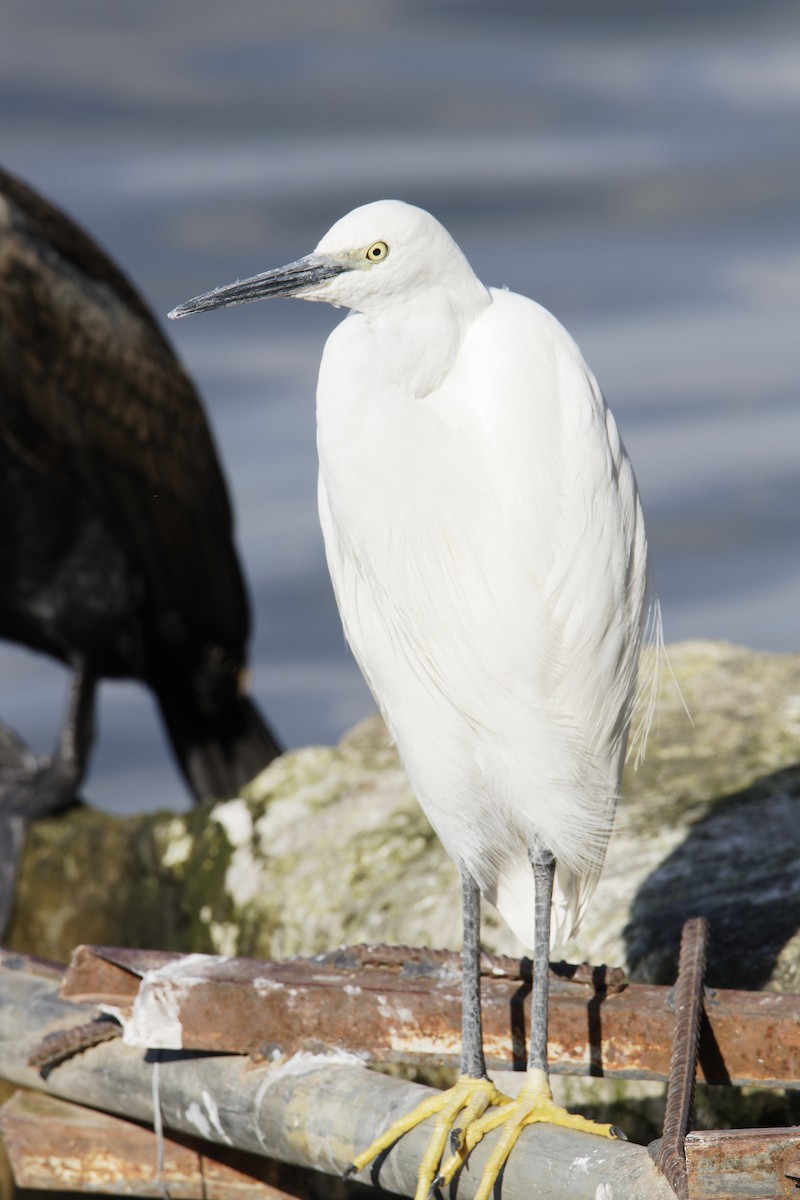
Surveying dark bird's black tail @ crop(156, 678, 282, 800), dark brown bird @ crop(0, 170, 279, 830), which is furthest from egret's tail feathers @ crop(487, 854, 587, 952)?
dark bird's black tail @ crop(156, 678, 282, 800)

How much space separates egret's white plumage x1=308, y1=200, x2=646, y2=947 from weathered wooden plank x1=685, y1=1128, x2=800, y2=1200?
0.82m

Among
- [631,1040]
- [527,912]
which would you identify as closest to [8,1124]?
[527,912]

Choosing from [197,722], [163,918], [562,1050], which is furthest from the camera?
[197,722]

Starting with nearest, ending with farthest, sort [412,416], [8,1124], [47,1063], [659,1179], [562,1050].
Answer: [659,1179] → [412,416] → [562,1050] → [47,1063] → [8,1124]

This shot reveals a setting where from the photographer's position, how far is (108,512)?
5.37 m

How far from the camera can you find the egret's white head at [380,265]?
2.33 meters

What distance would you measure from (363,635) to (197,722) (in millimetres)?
3066

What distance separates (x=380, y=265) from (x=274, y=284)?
18 centimetres

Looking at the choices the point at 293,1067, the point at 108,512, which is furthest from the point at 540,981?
the point at 108,512

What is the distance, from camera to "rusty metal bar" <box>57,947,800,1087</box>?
2.37 meters

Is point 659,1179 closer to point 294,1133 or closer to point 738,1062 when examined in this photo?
point 738,1062

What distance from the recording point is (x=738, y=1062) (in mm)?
2377

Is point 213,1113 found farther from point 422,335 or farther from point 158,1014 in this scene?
point 422,335

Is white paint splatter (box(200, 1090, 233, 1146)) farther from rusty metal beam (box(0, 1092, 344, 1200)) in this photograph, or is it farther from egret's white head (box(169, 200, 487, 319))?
egret's white head (box(169, 200, 487, 319))
